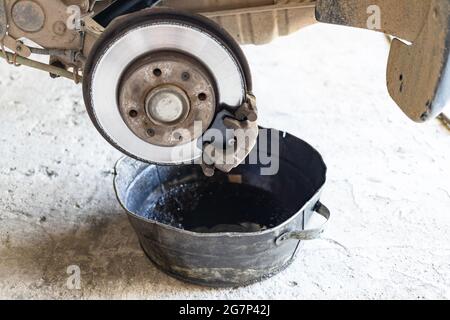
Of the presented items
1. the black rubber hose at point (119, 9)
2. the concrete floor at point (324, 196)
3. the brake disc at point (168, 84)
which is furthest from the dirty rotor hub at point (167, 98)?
the concrete floor at point (324, 196)

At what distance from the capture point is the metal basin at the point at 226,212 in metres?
1.17

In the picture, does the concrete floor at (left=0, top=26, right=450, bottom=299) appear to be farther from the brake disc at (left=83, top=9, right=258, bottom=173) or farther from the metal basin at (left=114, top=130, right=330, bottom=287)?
the brake disc at (left=83, top=9, right=258, bottom=173)

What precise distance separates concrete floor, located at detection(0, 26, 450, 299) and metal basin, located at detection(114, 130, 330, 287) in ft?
0.19

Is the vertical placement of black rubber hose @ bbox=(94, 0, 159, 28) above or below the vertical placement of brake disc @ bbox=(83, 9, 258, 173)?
above

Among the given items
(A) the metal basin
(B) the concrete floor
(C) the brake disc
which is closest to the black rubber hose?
(C) the brake disc

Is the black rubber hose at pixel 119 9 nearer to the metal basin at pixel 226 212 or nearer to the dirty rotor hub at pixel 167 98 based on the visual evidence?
the dirty rotor hub at pixel 167 98

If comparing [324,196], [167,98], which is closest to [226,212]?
[324,196]

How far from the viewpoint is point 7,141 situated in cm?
177

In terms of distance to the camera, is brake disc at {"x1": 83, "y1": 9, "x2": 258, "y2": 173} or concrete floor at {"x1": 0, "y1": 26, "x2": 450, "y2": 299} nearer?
brake disc at {"x1": 83, "y1": 9, "x2": 258, "y2": 173}

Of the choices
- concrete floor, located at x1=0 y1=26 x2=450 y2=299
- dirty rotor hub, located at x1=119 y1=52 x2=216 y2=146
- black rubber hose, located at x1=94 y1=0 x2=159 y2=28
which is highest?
black rubber hose, located at x1=94 y1=0 x2=159 y2=28

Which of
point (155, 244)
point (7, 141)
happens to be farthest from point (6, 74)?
point (155, 244)

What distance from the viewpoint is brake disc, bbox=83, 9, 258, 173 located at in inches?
38.4
